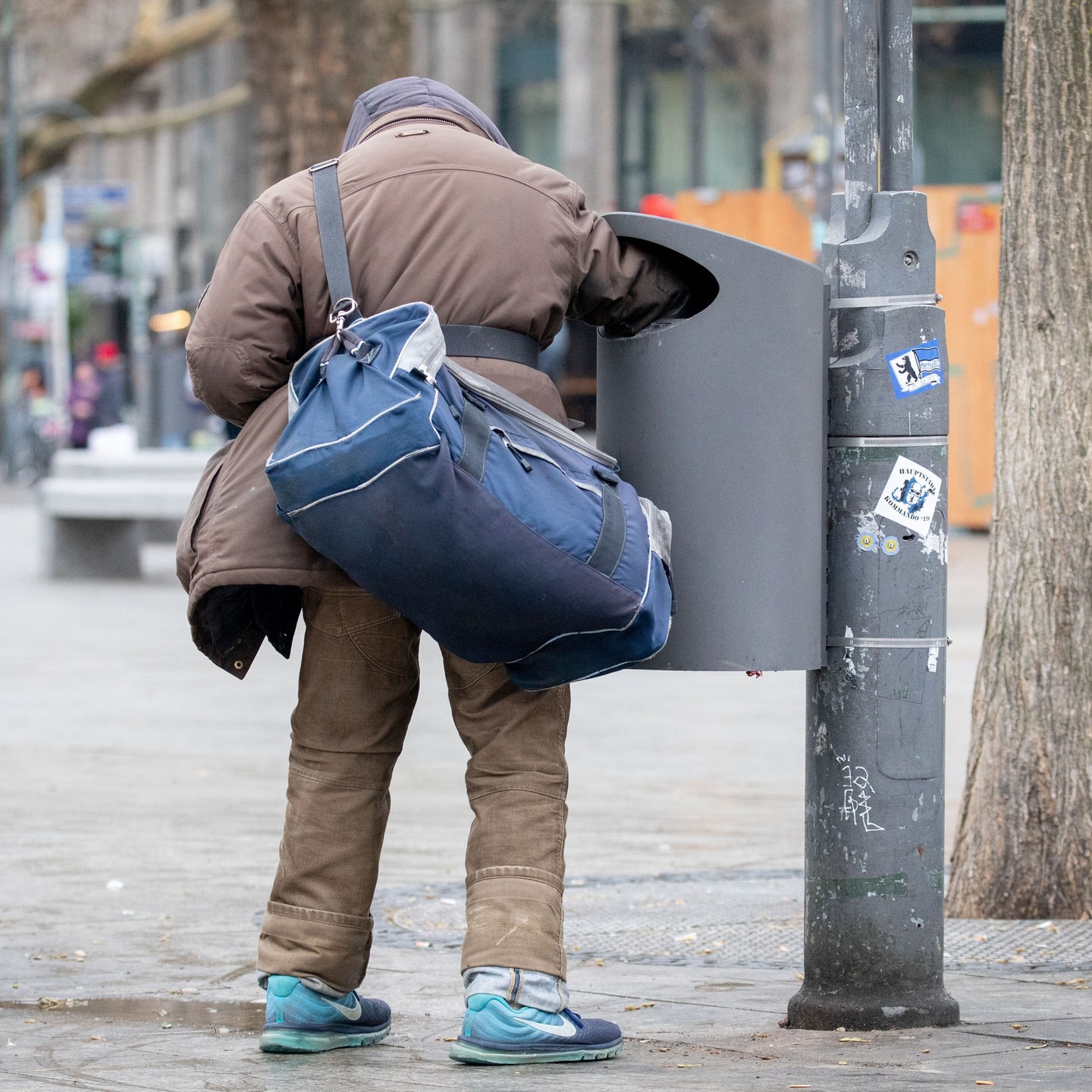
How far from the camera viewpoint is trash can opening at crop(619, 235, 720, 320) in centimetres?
396

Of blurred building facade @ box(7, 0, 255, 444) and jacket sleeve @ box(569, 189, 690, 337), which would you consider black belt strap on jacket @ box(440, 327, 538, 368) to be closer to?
jacket sleeve @ box(569, 189, 690, 337)

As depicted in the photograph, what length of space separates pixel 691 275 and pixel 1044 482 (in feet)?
4.63

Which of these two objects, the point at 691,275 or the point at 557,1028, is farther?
the point at 691,275

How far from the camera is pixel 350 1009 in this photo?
3.95m

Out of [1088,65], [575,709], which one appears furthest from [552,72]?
[1088,65]

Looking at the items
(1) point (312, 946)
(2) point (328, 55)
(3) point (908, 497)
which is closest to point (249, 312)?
(1) point (312, 946)

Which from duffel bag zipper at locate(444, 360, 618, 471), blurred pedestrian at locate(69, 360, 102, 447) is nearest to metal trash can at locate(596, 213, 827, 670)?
duffel bag zipper at locate(444, 360, 618, 471)

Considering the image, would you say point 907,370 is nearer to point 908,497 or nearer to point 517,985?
point 908,497

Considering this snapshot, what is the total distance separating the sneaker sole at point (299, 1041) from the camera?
12.8 ft

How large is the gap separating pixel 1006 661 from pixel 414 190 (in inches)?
82.4

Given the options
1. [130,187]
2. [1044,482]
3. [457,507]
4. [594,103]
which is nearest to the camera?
[457,507]

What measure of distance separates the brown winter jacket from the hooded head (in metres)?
0.18

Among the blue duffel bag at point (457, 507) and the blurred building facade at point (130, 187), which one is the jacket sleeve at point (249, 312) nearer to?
the blue duffel bag at point (457, 507)

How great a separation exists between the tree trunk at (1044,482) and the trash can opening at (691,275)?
130 centimetres
